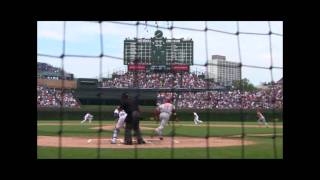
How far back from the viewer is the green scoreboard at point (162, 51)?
18906 mm

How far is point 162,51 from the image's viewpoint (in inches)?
797

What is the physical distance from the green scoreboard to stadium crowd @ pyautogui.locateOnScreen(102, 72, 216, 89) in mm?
930

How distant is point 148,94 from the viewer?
57.5 feet

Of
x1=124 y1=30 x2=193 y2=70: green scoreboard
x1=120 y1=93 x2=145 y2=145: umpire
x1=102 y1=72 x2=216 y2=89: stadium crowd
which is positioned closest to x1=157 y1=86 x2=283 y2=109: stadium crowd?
x1=102 y1=72 x2=216 y2=89: stadium crowd

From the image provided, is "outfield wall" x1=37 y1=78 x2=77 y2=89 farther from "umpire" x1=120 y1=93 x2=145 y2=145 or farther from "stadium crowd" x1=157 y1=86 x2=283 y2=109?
"umpire" x1=120 y1=93 x2=145 y2=145

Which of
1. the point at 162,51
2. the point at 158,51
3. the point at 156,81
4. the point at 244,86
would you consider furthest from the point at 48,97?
the point at 244,86
